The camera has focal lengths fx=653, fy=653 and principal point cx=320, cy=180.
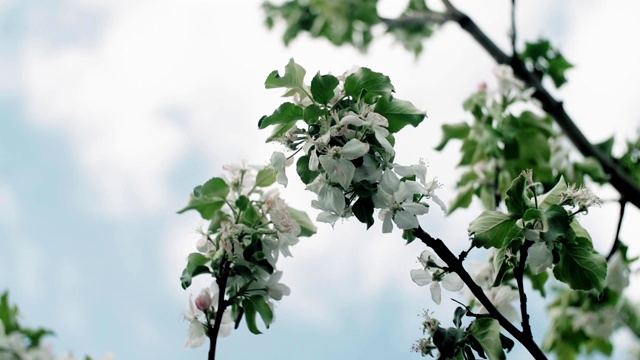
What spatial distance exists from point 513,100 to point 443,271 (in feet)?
5.71

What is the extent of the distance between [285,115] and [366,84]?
175 mm

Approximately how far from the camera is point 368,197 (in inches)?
49.2

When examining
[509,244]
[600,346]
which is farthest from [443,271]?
[600,346]

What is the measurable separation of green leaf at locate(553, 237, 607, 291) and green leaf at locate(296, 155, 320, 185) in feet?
1.70

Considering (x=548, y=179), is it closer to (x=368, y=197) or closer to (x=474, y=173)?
(x=474, y=173)

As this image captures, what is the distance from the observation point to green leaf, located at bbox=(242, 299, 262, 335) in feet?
5.15

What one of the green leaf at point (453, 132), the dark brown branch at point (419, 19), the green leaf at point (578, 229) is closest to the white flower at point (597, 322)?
the green leaf at point (453, 132)

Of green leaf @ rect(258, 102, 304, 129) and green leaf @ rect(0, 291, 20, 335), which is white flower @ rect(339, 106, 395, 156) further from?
green leaf @ rect(0, 291, 20, 335)

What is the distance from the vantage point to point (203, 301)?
1.55 meters

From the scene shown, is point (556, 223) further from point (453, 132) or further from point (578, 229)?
point (453, 132)

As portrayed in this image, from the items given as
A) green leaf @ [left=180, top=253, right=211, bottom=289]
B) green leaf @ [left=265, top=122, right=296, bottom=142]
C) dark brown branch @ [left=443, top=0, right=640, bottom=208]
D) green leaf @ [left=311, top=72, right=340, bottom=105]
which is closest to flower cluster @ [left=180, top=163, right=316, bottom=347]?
green leaf @ [left=180, top=253, right=211, bottom=289]

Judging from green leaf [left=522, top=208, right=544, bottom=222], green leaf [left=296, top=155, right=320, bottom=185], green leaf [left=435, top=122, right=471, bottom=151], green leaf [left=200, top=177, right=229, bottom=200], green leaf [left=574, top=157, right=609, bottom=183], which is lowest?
green leaf [left=522, top=208, right=544, bottom=222]

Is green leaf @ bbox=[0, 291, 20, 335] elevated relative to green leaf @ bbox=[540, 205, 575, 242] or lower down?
elevated

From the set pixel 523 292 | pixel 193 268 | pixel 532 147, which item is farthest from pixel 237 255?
pixel 532 147
